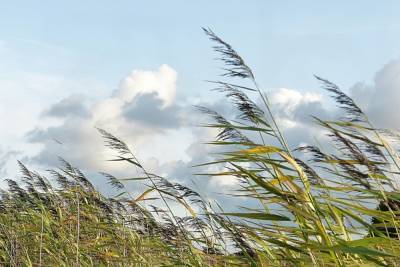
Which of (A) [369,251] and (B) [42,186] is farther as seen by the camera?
(B) [42,186]

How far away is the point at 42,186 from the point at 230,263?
3.52 meters

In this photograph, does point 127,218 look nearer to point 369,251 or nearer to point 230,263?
point 230,263

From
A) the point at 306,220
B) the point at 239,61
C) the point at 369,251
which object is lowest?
the point at 369,251

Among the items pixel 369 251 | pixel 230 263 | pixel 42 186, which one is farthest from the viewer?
pixel 42 186

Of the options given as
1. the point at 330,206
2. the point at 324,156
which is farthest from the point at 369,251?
the point at 324,156

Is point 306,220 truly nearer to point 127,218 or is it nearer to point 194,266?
point 194,266

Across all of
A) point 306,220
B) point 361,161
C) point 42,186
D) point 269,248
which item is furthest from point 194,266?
point 42,186

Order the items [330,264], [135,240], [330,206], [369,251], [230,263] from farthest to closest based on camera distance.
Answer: [135,240] < [230,263] < [330,264] < [330,206] < [369,251]

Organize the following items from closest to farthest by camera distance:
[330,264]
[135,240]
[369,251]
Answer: [369,251] → [330,264] → [135,240]

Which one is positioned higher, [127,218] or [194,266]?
[127,218]

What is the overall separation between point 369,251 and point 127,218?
3.49m

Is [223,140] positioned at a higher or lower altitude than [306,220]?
higher

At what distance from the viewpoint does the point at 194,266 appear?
4188mm

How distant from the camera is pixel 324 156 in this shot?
3.36m
